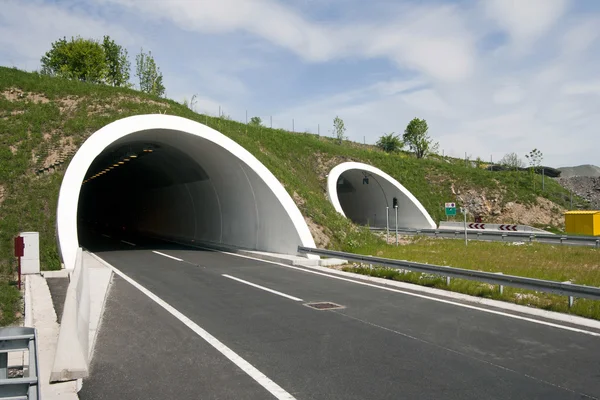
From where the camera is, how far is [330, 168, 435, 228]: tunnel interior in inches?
1373

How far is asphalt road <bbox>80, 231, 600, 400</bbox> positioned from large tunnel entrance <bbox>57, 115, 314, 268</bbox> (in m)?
7.22

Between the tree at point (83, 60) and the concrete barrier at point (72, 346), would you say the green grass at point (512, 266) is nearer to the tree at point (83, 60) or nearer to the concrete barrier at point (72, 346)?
the concrete barrier at point (72, 346)

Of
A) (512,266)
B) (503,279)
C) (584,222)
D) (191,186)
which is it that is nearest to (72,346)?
(503,279)

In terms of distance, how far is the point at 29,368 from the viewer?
388 centimetres

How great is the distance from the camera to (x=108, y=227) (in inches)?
1774

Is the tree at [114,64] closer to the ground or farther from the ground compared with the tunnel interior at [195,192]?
farther from the ground

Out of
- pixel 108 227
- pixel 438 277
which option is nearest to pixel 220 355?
pixel 438 277

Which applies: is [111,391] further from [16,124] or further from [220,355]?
[16,124]

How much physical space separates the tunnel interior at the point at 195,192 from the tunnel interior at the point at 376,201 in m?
11.4

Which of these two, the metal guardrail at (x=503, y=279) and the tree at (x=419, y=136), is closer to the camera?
the metal guardrail at (x=503, y=279)

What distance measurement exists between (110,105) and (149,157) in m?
3.71

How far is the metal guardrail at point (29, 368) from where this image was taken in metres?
3.65

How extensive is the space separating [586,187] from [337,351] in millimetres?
47492

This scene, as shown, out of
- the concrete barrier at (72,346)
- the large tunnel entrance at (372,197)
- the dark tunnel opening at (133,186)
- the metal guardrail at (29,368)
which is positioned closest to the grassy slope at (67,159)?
the large tunnel entrance at (372,197)
